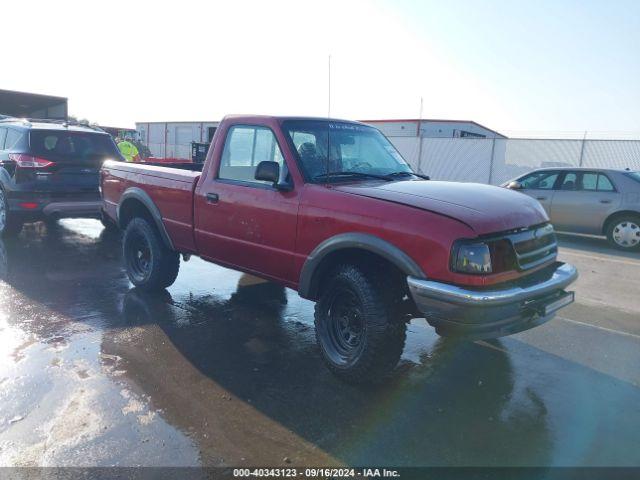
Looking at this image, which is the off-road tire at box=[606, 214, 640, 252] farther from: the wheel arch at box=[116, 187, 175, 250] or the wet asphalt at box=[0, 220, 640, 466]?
the wheel arch at box=[116, 187, 175, 250]

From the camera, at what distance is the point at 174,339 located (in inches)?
183

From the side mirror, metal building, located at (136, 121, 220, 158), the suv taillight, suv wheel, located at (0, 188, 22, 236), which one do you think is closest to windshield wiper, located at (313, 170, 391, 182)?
the side mirror

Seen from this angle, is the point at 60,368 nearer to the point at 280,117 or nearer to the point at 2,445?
the point at 2,445

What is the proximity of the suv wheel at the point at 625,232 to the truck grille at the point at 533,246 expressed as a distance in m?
6.91

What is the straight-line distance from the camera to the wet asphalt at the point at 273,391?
305 cm

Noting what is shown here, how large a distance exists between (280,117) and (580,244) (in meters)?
8.21

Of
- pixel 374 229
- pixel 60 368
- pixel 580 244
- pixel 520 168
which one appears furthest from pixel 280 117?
pixel 520 168

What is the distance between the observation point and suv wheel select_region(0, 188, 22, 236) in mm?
8180

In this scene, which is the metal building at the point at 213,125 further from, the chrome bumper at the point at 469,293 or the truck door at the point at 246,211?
the chrome bumper at the point at 469,293

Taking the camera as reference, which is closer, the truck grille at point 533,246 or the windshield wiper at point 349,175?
the truck grille at point 533,246

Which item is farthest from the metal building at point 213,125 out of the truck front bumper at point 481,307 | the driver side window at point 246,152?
the truck front bumper at point 481,307

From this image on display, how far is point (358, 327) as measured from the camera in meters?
3.86

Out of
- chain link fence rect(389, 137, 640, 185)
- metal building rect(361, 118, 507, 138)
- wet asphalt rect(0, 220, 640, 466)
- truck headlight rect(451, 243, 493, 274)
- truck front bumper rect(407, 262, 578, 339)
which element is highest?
metal building rect(361, 118, 507, 138)

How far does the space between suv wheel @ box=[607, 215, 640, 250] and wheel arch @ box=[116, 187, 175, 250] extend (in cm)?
856
